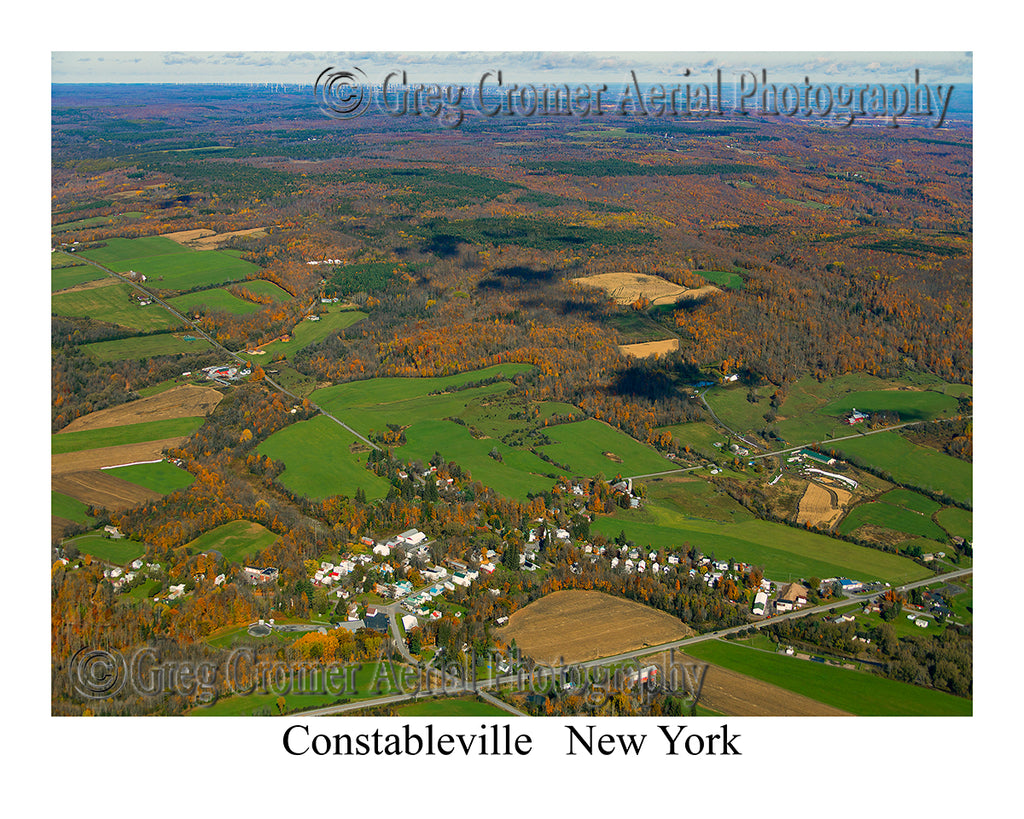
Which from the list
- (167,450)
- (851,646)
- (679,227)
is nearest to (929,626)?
(851,646)

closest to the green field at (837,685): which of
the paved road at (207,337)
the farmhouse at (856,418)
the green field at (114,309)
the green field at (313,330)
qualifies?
the paved road at (207,337)

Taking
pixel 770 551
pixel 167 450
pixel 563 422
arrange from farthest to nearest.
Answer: pixel 563 422, pixel 167 450, pixel 770 551

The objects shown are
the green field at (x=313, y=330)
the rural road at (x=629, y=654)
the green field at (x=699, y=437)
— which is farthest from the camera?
the green field at (x=313, y=330)

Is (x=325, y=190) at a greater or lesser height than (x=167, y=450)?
greater

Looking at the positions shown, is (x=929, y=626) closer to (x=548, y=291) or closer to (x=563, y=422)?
(x=563, y=422)

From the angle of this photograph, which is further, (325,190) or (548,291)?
(325,190)

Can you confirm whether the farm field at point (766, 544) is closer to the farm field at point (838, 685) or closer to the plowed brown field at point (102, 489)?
the farm field at point (838, 685)

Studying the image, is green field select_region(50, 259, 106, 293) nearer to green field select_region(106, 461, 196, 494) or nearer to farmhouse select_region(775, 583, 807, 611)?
green field select_region(106, 461, 196, 494)
